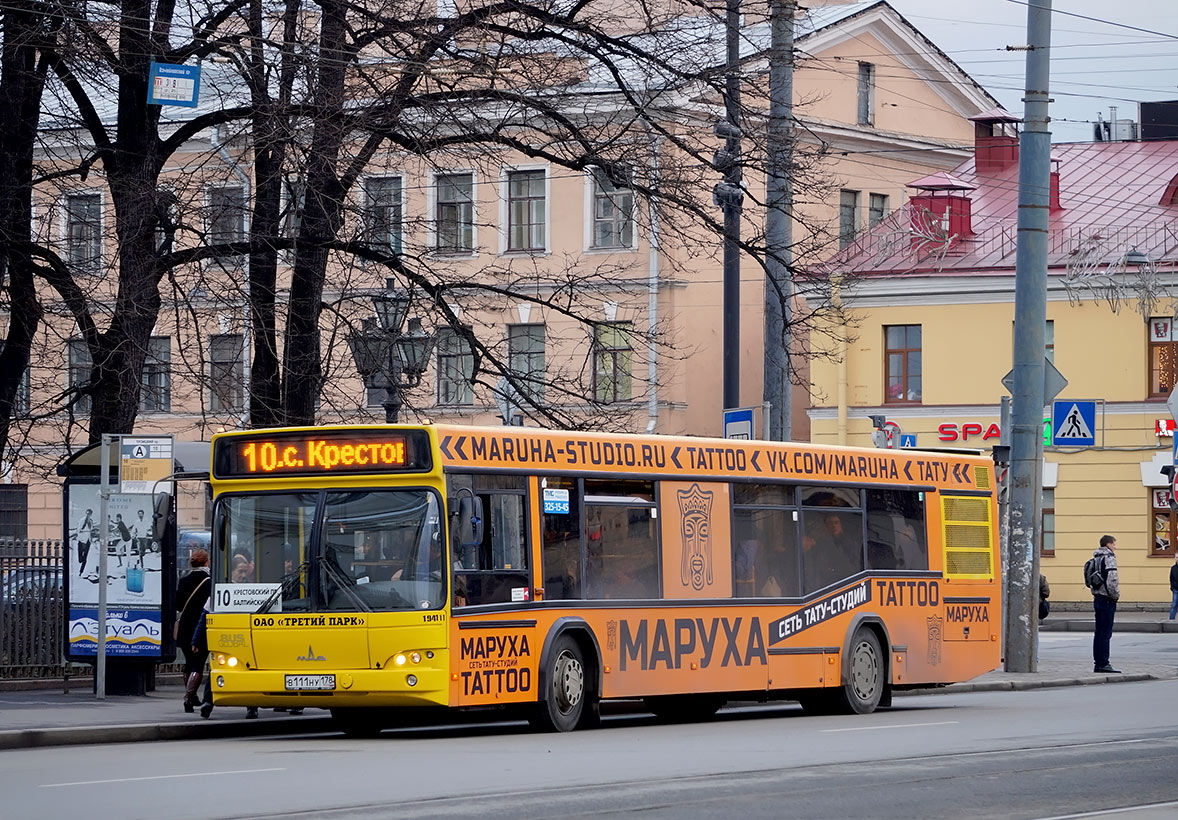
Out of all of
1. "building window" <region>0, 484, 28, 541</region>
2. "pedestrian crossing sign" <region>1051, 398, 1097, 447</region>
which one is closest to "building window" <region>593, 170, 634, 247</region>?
"building window" <region>0, 484, 28, 541</region>

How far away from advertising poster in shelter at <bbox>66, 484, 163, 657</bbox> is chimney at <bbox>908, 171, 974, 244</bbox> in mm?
29461

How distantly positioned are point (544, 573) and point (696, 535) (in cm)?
208

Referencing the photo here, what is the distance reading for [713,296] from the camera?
48.2m

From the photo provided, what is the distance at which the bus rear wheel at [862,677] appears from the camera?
775 inches

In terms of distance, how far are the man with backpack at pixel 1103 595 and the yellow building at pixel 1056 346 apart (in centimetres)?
1725

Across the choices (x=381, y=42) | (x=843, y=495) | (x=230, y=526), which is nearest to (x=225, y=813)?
(x=230, y=526)

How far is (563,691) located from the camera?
1661 centimetres

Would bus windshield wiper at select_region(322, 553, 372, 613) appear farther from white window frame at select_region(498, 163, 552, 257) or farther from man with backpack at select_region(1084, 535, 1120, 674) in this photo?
white window frame at select_region(498, 163, 552, 257)

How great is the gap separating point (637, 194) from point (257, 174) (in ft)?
14.4

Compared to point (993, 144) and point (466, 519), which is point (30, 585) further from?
point (993, 144)

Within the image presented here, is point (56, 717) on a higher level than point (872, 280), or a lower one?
lower

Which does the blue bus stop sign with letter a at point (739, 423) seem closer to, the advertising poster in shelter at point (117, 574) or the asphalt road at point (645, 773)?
the asphalt road at point (645, 773)

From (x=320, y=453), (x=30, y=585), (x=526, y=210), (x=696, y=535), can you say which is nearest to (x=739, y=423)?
(x=696, y=535)

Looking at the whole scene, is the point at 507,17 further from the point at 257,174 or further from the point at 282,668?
the point at 282,668
